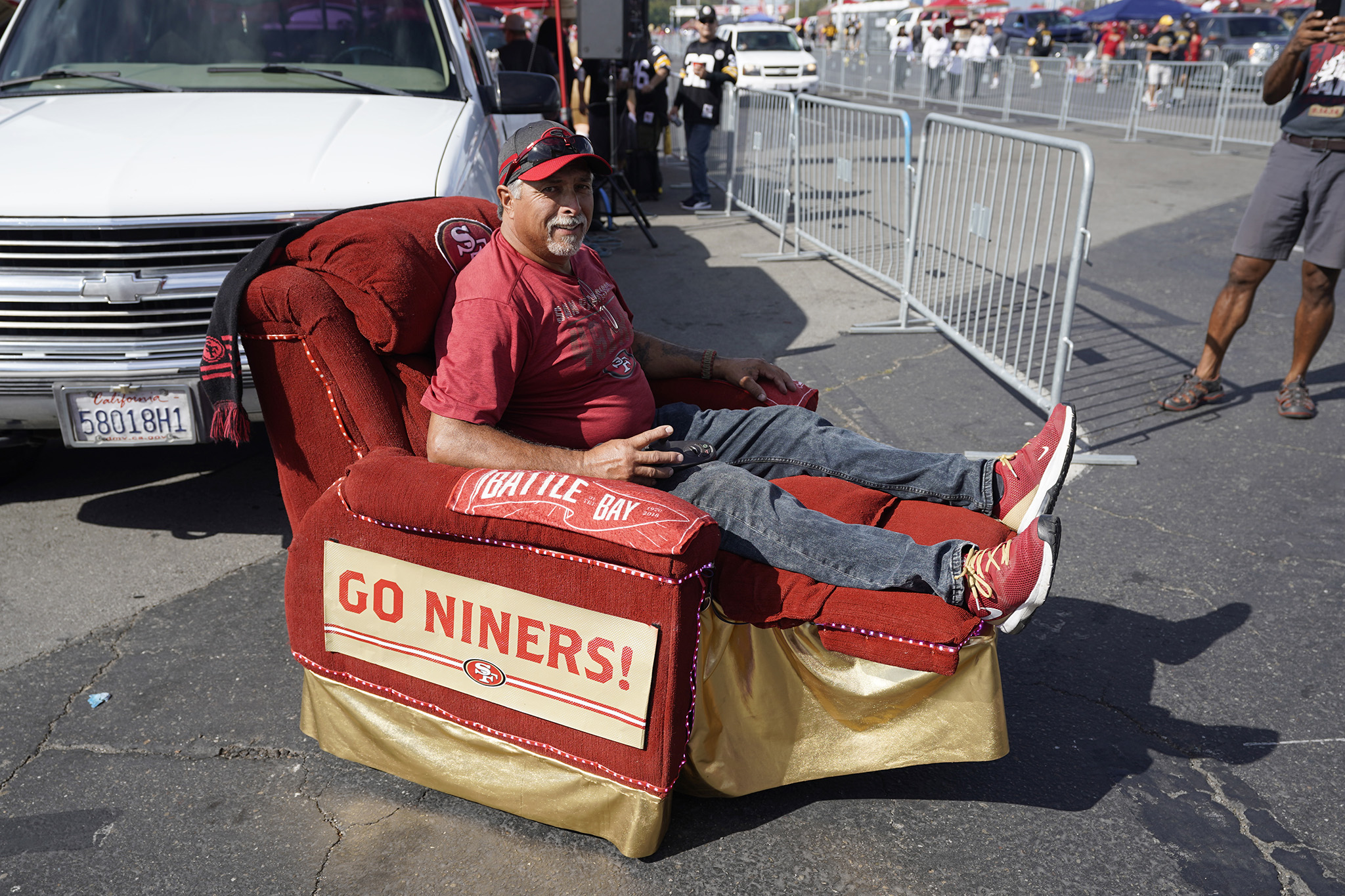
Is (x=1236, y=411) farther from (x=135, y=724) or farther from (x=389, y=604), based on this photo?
(x=135, y=724)

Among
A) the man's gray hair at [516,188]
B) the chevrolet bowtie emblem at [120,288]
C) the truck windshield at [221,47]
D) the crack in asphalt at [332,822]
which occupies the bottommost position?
the crack in asphalt at [332,822]

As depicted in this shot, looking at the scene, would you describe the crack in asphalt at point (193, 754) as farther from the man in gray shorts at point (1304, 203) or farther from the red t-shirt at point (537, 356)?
the man in gray shorts at point (1304, 203)

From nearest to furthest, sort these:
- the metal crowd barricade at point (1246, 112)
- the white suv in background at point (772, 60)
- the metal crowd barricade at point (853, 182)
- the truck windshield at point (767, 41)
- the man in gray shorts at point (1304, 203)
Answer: the man in gray shorts at point (1304, 203), the metal crowd barricade at point (853, 182), the metal crowd barricade at point (1246, 112), the white suv in background at point (772, 60), the truck windshield at point (767, 41)

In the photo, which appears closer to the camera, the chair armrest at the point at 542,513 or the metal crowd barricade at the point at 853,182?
the chair armrest at the point at 542,513

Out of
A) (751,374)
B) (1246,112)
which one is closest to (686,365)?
(751,374)

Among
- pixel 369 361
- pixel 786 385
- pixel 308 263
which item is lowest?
pixel 786 385

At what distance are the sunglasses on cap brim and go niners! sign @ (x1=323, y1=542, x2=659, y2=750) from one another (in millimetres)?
1157

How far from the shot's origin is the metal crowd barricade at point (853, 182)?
7.30 meters

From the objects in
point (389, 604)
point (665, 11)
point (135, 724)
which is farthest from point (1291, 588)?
point (665, 11)

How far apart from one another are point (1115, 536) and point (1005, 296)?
3916mm

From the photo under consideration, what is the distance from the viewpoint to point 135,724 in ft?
9.88

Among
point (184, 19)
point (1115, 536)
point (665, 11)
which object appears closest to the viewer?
point (1115, 536)

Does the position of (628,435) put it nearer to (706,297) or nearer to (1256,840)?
(1256,840)

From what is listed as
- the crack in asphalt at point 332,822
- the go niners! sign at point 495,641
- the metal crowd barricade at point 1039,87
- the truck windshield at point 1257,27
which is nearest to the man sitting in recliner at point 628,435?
the go niners! sign at point 495,641
